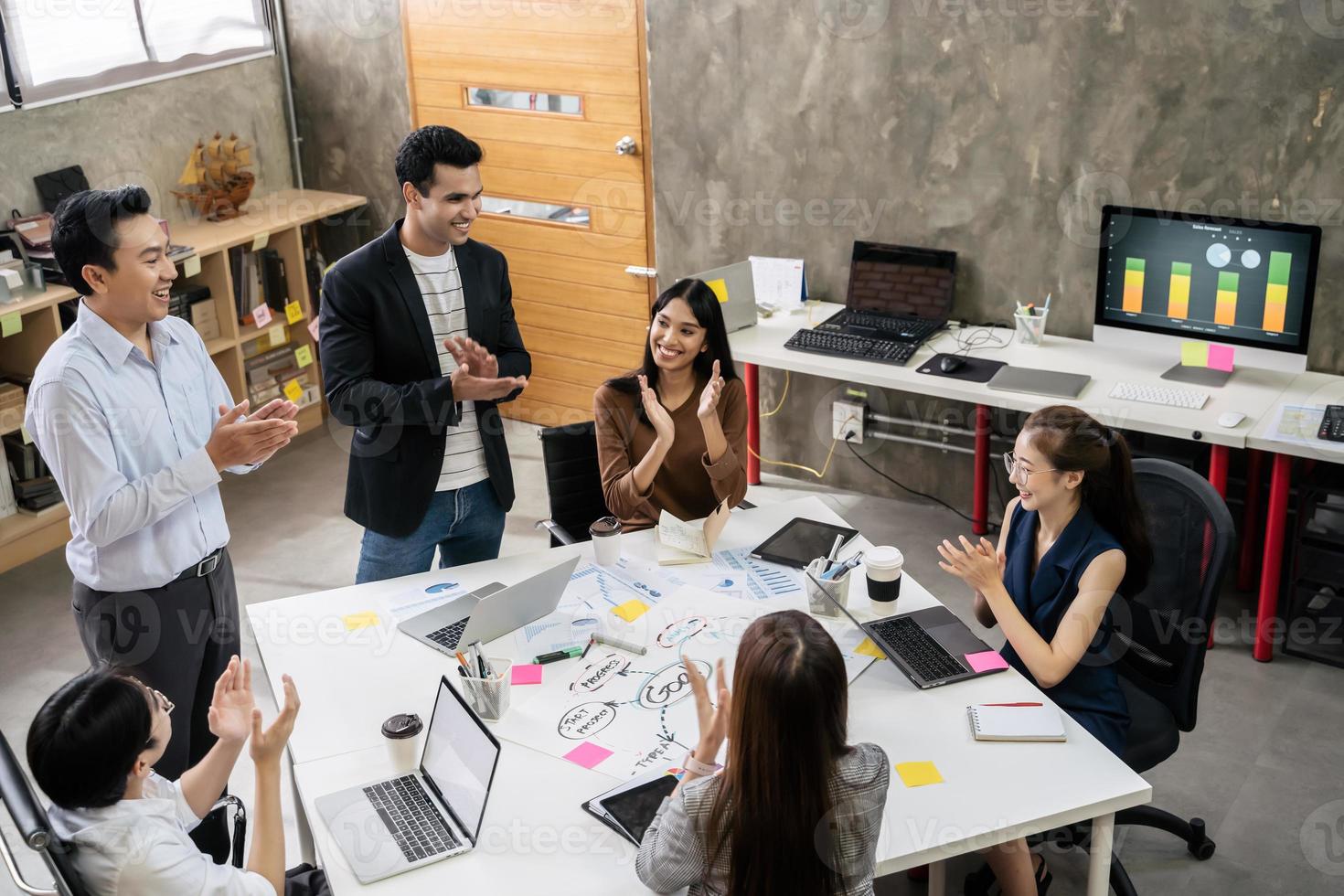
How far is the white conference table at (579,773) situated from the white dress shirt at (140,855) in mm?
193

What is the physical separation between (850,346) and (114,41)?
10.2 ft

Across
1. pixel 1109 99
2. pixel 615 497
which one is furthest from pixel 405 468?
pixel 1109 99

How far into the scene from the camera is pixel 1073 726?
2.48 m

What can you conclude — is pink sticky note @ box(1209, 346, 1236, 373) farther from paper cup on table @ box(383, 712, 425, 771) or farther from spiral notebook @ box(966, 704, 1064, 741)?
paper cup on table @ box(383, 712, 425, 771)

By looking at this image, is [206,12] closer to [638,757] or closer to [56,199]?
[56,199]

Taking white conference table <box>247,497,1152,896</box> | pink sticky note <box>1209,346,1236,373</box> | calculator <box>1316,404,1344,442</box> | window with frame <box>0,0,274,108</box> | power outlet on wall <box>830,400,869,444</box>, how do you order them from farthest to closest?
1. power outlet on wall <box>830,400,869,444</box>
2. window with frame <box>0,0,274,108</box>
3. pink sticky note <box>1209,346,1236,373</box>
4. calculator <box>1316,404,1344,442</box>
5. white conference table <box>247,497,1152,896</box>

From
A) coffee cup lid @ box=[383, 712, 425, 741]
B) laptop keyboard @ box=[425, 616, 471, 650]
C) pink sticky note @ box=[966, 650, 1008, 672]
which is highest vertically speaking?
coffee cup lid @ box=[383, 712, 425, 741]

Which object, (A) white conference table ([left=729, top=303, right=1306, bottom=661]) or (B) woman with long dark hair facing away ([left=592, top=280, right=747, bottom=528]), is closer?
(B) woman with long dark hair facing away ([left=592, top=280, right=747, bottom=528])

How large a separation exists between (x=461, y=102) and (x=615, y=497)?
273cm

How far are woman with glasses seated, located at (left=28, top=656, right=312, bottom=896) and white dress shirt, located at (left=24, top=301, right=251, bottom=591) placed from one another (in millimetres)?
509

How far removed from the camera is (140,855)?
6.56 ft

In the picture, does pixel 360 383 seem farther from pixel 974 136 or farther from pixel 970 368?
pixel 974 136

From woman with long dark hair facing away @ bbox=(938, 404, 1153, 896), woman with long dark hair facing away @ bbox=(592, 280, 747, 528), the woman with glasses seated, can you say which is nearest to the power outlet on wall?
woman with long dark hair facing away @ bbox=(592, 280, 747, 528)

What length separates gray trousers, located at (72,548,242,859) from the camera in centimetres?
269
